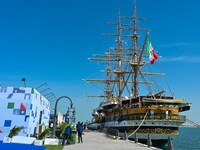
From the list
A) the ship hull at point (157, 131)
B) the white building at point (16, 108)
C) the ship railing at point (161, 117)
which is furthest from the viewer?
the ship railing at point (161, 117)

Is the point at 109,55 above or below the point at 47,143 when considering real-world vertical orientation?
above

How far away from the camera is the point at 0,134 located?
19672mm

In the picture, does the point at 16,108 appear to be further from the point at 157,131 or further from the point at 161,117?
the point at 161,117

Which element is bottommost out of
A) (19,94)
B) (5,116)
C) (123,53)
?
(5,116)

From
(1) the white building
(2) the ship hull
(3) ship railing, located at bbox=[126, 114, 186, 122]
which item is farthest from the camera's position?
(3) ship railing, located at bbox=[126, 114, 186, 122]

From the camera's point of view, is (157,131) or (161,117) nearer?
(157,131)

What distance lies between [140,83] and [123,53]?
9.94m

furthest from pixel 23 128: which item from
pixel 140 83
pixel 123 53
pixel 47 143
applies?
pixel 123 53

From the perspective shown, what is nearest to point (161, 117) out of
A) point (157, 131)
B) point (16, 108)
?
point (157, 131)

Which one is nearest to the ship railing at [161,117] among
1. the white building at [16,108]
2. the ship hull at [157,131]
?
the ship hull at [157,131]

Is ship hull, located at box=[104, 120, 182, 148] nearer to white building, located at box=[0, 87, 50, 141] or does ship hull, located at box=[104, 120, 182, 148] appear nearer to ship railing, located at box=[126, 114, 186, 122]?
ship railing, located at box=[126, 114, 186, 122]

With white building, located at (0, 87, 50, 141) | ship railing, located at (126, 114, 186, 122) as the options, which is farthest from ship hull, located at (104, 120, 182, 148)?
white building, located at (0, 87, 50, 141)

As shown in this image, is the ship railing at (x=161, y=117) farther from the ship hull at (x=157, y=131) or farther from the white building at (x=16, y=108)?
the white building at (x=16, y=108)

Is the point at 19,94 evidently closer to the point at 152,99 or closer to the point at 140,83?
the point at 152,99
